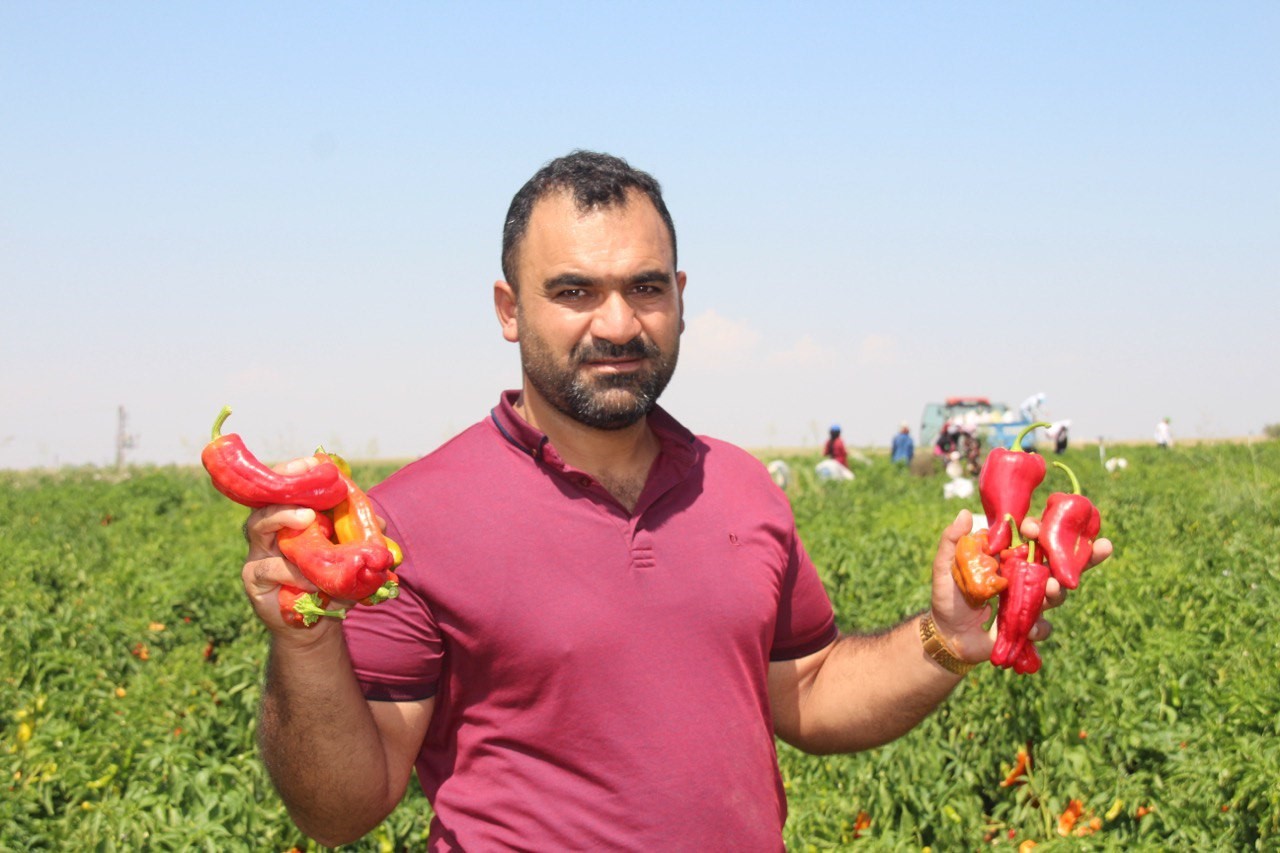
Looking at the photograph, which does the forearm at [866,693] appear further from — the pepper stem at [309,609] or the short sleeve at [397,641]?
the pepper stem at [309,609]

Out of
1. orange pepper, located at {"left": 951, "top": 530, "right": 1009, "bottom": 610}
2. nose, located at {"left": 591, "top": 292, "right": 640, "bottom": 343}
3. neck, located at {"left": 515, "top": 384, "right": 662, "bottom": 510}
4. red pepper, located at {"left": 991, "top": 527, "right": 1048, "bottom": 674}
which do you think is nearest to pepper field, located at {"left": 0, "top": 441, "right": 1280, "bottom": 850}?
red pepper, located at {"left": 991, "top": 527, "right": 1048, "bottom": 674}

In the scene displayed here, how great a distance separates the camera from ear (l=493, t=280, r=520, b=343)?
2.92 meters

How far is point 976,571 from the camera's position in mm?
2770

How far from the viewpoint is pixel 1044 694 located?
5.42 meters

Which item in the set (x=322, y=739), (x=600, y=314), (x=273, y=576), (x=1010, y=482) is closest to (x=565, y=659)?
(x=322, y=739)

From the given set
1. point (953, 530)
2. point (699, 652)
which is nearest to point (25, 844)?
point (699, 652)

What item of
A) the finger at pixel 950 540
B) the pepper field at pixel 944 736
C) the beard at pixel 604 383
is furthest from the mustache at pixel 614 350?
the pepper field at pixel 944 736

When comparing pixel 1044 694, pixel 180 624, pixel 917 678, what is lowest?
Result: pixel 180 624

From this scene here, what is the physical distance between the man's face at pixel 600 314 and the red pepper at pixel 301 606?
2.32ft

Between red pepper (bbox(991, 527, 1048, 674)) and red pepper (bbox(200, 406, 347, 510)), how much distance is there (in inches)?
55.3

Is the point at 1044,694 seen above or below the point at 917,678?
below

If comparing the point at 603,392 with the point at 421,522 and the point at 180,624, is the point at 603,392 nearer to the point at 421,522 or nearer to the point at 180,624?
the point at 421,522

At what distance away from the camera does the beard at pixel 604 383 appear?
269 centimetres

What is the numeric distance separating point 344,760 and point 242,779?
296cm
